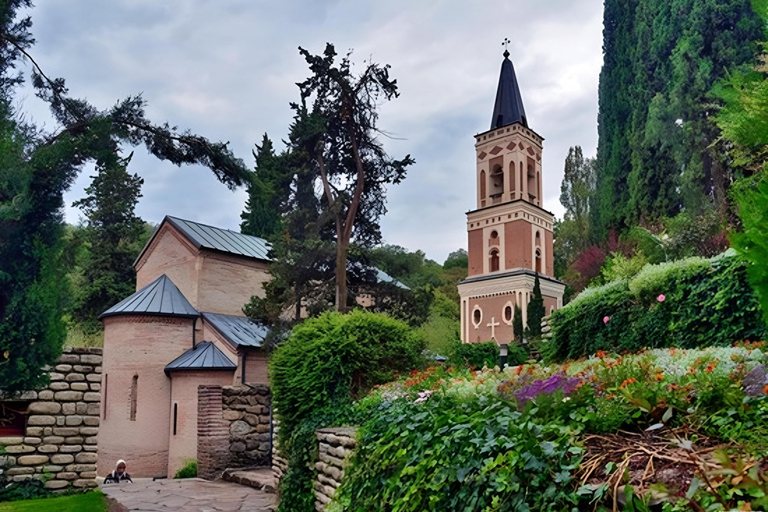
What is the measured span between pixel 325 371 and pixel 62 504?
4.08 metres

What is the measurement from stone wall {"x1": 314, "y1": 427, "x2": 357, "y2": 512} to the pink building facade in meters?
9.26

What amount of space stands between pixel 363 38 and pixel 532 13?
24.9 feet

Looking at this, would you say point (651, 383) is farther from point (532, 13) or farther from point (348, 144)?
point (348, 144)

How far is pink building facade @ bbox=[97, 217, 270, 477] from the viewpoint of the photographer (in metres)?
15.7

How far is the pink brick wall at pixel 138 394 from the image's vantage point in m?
15.7

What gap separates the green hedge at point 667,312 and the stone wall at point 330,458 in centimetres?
477

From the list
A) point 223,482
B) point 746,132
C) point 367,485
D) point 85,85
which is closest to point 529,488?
point 367,485

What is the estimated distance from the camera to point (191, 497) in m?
10.2

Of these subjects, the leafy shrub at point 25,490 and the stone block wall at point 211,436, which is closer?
the leafy shrub at point 25,490

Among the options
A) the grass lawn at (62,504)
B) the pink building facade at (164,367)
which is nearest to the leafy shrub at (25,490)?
the grass lawn at (62,504)

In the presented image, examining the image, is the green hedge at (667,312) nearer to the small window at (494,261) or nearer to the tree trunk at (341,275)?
the tree trunk at (341,275)

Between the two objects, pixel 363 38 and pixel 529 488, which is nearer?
pixel 529 488

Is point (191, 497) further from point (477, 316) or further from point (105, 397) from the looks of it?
point (477, 316)

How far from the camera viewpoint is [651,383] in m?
4.01
